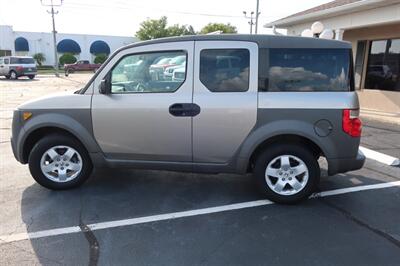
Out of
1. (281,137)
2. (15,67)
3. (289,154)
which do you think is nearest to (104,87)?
(281,137)

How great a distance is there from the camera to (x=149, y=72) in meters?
4.15

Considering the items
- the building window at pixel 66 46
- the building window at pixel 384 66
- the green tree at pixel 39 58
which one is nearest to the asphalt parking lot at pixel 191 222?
the building window at pixel 384 66

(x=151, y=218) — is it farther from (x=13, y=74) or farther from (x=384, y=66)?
(x=13, y=74)

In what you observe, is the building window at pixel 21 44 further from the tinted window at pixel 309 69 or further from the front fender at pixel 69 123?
the tinted window at pixel 309 69

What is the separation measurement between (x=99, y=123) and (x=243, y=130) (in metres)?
1.77

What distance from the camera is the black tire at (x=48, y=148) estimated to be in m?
4.36

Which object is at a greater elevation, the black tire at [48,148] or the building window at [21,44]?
the building window at [21,44]

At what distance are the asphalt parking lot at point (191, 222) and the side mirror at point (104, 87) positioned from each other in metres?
1.30

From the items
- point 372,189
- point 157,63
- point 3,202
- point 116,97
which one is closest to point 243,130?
point 157,63

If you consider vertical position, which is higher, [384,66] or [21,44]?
[21,44]

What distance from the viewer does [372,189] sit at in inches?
182

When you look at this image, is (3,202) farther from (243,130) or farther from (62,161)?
(243,130)

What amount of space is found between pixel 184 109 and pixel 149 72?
→ 25.2 inches

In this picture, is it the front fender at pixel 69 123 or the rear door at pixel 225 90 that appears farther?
the front fender at pixel 69 123
